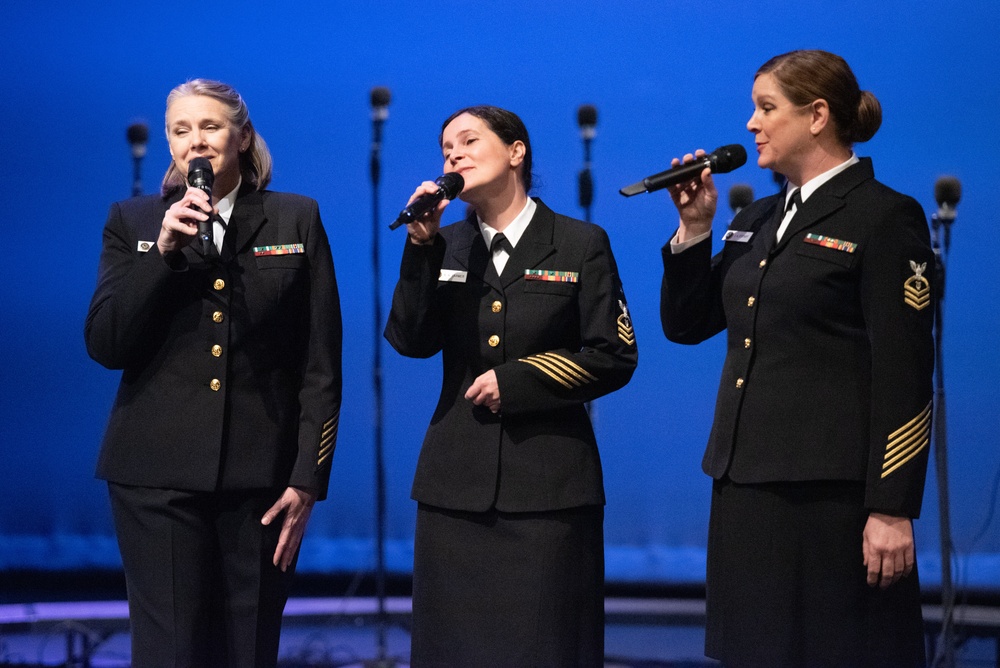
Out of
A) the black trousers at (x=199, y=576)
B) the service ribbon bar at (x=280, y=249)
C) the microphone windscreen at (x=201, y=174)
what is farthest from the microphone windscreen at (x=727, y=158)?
the black trousers at (x=199, y=576)

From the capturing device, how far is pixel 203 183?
196cm

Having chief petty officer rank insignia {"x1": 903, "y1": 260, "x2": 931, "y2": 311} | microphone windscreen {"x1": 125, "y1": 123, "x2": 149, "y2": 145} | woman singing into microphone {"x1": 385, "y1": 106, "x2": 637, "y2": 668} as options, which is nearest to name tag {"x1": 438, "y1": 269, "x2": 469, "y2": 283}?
woman singing into microphone {"x1": 385, "y1": 106, "x2": 637, "y2": 668}

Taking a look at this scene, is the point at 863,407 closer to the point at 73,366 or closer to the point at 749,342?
the point at 749,342

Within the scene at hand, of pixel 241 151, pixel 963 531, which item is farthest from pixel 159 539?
pixel 963 531

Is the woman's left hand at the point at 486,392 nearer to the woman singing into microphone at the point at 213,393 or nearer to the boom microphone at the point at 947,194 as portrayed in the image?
the woman singing into microphone at the point at 213,393

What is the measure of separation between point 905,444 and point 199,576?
1283 millimetres

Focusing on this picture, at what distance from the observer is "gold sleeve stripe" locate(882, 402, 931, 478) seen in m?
1.91

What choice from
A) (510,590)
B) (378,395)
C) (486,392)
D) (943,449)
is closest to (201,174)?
(486,392)

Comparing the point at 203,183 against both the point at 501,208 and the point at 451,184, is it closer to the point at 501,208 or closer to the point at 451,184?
the point at 451,184

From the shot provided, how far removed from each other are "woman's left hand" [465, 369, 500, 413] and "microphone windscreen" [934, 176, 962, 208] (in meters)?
1.87

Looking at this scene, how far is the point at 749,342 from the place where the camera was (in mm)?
2092

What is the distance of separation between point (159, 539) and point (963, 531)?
3.23m

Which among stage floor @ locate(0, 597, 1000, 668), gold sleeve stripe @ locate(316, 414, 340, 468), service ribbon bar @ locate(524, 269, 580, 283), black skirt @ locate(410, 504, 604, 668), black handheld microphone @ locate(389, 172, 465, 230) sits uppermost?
black handheld microphone @ locate(389, 172, 465, 230)

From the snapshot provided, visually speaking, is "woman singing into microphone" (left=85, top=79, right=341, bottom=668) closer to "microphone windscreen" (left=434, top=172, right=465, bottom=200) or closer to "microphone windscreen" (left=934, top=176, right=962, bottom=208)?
"microphone windscreen" (left=434, top=172, right=465, bottom=200)
